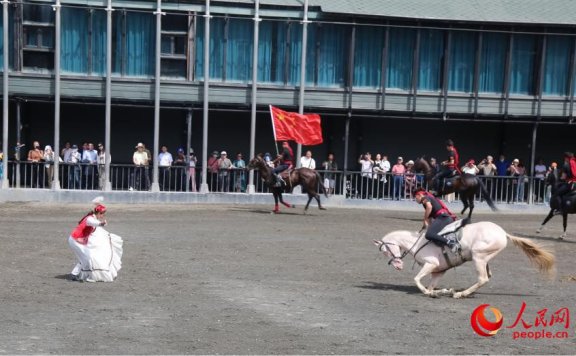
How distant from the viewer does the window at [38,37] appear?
35.1 metres

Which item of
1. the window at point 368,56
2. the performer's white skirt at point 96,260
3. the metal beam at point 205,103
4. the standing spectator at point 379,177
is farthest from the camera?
the window at point 368,56

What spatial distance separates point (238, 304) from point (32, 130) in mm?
23340

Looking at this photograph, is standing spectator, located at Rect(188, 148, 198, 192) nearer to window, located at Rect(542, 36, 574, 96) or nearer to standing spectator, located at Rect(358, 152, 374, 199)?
standing spectator, located at Rect(358, 152, 374, 199)

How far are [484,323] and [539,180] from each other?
75.1 ft

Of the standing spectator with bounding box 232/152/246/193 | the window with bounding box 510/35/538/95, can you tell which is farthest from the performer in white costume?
the window with bounding box 510/35/538/95

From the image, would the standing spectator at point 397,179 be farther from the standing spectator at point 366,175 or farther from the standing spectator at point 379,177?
the standing spectator at point 366,175

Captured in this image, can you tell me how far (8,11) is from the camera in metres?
34.7

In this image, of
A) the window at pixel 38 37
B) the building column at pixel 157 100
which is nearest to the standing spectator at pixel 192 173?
the building column at pixel 157 100

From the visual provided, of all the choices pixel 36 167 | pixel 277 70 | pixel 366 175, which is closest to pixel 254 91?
pixel 277 70

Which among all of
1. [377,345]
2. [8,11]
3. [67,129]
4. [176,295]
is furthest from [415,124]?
[377,345]

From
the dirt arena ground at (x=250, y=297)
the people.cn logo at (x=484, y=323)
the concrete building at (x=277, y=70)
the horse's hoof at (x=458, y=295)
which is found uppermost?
the concrete building at (x=277, y=70)

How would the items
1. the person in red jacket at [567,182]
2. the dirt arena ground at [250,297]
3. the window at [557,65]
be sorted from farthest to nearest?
the window at [557,65] < the person in red jacket at [567,182] < the dirt arena ground at [250,297]

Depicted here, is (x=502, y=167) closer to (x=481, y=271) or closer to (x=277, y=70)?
(x=277, y=70)

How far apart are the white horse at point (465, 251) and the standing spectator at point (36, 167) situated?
19.4 meters
